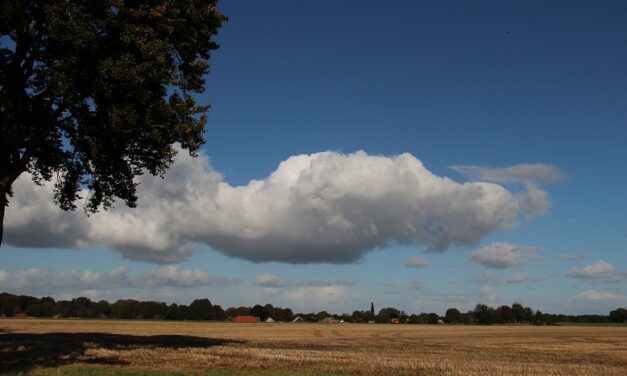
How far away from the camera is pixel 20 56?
21953 millimetres

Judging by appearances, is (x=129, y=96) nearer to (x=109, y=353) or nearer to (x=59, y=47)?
(x=59, y=47)

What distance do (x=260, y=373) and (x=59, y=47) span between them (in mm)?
15126

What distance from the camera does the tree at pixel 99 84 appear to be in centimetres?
2075

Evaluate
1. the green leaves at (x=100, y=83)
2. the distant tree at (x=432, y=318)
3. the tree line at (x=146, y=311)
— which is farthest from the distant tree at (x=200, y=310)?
the green leaves at (x=100, y=83)

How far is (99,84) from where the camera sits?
21.5m

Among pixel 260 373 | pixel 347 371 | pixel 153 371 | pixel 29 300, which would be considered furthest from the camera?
pixel 29 300

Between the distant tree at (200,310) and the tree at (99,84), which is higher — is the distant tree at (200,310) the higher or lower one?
the lower one

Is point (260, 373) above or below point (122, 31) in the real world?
below

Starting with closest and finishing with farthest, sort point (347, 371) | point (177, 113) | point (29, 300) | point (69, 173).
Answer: point (347, 371)
point (177, 113)
point (69, 173)
point (29, 300)

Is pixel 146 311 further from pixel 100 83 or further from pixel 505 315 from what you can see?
pixel 100 83

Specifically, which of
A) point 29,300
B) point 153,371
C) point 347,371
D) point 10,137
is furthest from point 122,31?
point 29,300

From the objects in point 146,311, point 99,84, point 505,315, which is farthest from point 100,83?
point 505,315

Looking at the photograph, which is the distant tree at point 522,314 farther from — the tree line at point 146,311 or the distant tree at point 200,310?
the distant tree at point 200,310

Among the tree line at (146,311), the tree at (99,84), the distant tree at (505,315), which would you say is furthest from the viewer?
the distant tree at (505,315)
